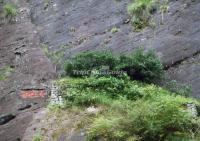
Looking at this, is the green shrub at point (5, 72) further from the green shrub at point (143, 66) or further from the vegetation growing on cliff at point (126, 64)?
the green shrub at point (143, 66)

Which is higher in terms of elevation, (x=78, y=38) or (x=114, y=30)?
(x=114, y=30)

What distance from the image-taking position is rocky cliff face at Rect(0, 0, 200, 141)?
15922 mm

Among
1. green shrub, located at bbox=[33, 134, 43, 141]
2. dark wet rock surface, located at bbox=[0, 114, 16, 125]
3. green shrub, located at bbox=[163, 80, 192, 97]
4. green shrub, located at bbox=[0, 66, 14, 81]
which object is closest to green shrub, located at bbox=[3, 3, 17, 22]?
green shrub, located at bbox=[0, 66, 14, 81]

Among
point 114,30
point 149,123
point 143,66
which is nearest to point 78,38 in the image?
point 114,30

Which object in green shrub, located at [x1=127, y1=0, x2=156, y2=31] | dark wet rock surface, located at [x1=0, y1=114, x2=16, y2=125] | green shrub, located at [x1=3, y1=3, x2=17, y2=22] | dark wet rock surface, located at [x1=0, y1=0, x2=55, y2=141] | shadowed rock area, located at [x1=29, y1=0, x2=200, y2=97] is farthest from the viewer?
green shrub, located at [x1=3, y1=3, x2=17, y2=22]

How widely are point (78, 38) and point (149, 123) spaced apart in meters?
9.32

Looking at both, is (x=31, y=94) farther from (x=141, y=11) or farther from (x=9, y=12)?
(x=9, y=12)

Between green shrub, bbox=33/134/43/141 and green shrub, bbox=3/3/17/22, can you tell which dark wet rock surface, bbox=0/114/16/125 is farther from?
green shrub, bbox=3/3/17/22

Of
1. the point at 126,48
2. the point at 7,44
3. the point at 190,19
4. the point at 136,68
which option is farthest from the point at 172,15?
the point at 7,44

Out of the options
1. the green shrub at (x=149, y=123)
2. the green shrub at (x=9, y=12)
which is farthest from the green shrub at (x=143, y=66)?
the green shrub at (x=9, y=12)

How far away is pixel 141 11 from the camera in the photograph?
18906mm

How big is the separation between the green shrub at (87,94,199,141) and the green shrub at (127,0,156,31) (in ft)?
24.6

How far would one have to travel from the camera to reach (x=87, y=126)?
12539 mm

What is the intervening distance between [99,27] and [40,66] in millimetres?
2941
